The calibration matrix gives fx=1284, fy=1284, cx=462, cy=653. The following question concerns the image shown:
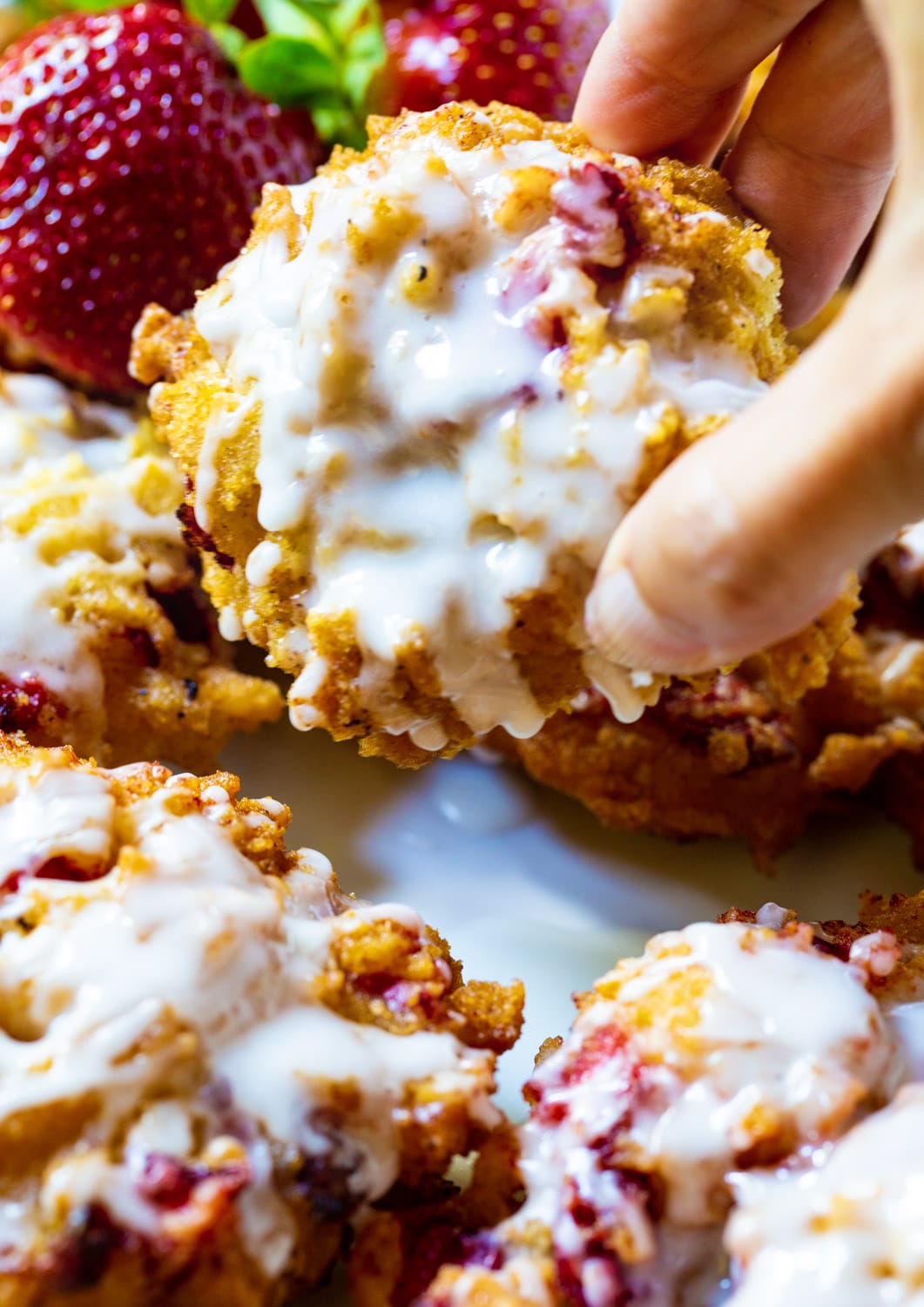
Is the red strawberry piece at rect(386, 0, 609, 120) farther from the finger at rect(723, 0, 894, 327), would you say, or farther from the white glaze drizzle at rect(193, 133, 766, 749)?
the white glaze drizzle at rect(193, 133, 766, 749)

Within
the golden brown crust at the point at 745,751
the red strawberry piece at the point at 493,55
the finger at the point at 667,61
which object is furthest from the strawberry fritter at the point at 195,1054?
the red strawberry piece at the point at 493,55

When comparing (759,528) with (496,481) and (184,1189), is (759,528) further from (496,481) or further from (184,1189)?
(184,1189)

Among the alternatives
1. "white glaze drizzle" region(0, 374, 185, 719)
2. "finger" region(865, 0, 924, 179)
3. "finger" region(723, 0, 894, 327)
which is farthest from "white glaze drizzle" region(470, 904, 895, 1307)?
"finger" region(723, 0, 894, 327)

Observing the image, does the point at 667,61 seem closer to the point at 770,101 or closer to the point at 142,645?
the point at 770,101

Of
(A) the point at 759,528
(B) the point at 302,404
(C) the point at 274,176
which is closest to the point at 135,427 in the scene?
(C) the point at 274,176

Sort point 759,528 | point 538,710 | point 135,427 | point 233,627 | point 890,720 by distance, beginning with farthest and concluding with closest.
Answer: point 135,427, point 890,720, point 233,627, point 538,710, point 759,528

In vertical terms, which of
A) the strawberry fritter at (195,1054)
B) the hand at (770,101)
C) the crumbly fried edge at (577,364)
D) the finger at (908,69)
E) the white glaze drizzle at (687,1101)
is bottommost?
the strawberry fritter at (195,1054)

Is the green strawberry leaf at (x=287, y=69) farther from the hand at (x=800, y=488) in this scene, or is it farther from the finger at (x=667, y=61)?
the hand at (x=800, y=488)
